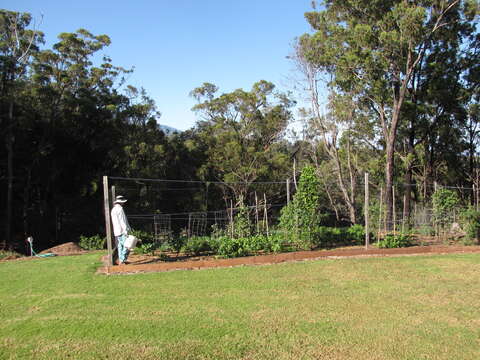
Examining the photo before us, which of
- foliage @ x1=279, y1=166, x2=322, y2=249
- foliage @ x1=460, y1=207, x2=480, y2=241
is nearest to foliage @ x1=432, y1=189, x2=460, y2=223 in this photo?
foliage @ x1=460, y1=207, x2=480, y2=241

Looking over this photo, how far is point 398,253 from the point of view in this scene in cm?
891

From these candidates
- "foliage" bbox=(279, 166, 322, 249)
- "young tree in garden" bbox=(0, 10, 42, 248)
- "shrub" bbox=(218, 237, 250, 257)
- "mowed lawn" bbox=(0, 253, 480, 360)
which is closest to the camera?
"mowed lawn" bbox=(0, 253, 480, 360)

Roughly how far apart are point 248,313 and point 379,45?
505 inches

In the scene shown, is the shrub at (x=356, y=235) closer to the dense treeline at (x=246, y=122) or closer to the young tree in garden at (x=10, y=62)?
the dense treeline at (x=246, y=122)

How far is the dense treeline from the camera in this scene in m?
15.2

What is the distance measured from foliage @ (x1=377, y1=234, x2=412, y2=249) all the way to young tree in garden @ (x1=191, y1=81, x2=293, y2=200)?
34.1 feet

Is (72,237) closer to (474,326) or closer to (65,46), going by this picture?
(65,46)

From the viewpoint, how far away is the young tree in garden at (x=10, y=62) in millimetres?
15180

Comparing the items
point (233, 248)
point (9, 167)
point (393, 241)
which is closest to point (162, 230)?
point (233, 248)

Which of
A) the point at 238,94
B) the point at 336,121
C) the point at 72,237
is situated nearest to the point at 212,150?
the point at 238,94

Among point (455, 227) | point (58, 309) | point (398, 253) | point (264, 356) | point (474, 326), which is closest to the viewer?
point (264, 356)

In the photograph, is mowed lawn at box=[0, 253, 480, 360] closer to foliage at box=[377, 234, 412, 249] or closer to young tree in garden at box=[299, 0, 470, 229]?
foliage at box=[377, 234, 412, 249]

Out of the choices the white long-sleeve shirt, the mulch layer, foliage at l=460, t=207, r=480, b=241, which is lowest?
the mulch layer

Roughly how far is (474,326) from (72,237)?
55.1 ft
